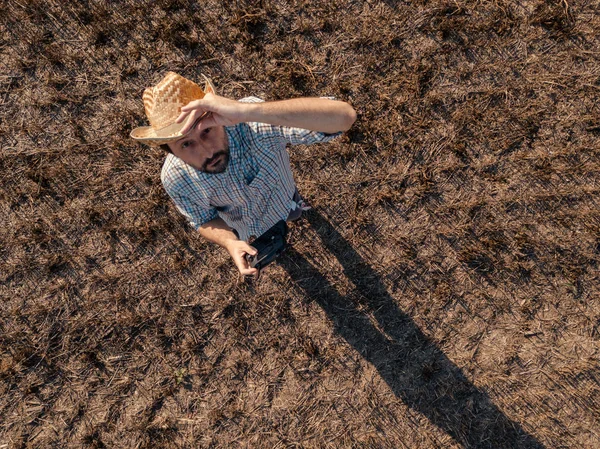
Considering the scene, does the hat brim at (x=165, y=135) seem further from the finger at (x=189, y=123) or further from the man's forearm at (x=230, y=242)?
the man's forearm at (x=230, y=242)

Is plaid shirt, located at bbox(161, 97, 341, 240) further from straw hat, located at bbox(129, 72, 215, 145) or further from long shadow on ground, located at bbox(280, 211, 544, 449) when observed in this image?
long shadow on ground, located at bbox(280, 211, 544, 449)

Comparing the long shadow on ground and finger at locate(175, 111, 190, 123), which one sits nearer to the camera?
finger at locate(175, 111, 190, 123)

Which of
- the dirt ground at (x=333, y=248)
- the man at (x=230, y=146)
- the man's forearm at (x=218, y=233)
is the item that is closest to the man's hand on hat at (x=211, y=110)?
the man at (x=230, y=146)

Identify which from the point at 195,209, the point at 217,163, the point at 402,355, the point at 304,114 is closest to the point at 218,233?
the point at 195,209

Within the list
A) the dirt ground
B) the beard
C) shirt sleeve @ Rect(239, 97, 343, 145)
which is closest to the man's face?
the beard

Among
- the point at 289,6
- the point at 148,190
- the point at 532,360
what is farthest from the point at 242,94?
the point at 532,360

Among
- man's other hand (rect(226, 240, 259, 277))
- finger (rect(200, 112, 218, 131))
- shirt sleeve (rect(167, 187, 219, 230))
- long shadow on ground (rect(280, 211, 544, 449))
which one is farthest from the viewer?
long shadow on ground (rect(280, 211, 544, 449))
